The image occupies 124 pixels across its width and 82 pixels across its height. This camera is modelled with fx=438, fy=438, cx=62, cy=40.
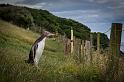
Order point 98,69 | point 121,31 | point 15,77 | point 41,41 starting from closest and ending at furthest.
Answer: point 15,77
point 121,31
point 98,69
point 41,41

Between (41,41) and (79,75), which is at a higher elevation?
(41,41)

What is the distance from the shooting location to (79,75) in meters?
12.9

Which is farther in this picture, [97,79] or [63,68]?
[63,68]

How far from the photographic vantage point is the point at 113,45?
11797mm

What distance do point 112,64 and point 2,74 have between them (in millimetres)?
3522

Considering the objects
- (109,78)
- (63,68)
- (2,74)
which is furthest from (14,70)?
(63,68)

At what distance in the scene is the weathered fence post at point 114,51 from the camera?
11664mm

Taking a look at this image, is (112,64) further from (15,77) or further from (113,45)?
(15,77)

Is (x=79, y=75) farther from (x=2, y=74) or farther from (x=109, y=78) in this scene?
(x=2, y=74)

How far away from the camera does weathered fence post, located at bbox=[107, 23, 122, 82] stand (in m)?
11.7

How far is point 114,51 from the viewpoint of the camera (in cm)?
1181

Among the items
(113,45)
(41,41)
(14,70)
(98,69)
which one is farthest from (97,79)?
(14,70)

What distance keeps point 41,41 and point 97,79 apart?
7.63ft

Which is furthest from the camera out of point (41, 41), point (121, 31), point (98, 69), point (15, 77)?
point (41, 41)
